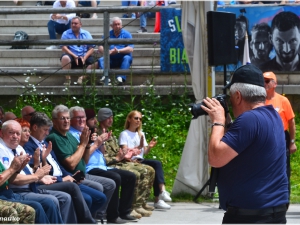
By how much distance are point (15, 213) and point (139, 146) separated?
404 cm

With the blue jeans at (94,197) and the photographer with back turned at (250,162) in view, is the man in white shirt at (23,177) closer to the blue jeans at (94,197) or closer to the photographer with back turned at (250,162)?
the blue jeans at (94,197)

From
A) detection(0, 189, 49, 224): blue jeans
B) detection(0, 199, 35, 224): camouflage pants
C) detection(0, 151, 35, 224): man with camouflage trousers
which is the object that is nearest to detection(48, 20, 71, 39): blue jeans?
detection(0, 189, 49, 224): blue jeans

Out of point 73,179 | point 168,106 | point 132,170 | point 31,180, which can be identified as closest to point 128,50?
point 168,106

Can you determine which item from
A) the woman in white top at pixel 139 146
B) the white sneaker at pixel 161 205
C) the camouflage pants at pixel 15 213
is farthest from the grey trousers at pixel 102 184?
the camouflage pants at pixel 15 213

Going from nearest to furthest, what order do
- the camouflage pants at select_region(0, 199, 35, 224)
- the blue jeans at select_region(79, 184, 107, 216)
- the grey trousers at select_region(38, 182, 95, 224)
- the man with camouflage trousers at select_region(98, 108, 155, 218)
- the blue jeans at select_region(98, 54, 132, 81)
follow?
the camouflage pants at select_region(0, 199, 35, 224)
the grey trousers at select_region(38, 182, 95, 224)
the blue jeans at select_region(79, 184, 107, 216)
the man with camouflage trousers at select_region(98, 108, 155, 218)
the blue jeans at select_region(98, 54, 132, 81)

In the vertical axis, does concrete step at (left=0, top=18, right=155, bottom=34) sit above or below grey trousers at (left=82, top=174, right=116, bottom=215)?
above

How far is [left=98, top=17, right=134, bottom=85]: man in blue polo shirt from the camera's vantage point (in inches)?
530

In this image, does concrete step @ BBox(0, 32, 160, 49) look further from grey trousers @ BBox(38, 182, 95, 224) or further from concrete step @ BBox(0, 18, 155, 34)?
grey trousers @ BBox(38, 182, 95, 224)

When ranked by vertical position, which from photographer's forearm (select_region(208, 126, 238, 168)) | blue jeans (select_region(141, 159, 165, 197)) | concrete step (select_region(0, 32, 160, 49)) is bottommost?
blue jeans (select_region(141, 159, 165, 197))

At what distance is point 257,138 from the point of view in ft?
14.4

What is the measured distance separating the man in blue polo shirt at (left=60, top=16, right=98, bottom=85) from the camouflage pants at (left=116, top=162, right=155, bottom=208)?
13.1 ft

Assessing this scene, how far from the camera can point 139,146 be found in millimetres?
10188

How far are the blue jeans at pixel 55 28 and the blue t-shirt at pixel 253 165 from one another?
1074 centimetres

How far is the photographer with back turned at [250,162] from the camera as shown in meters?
4.36
